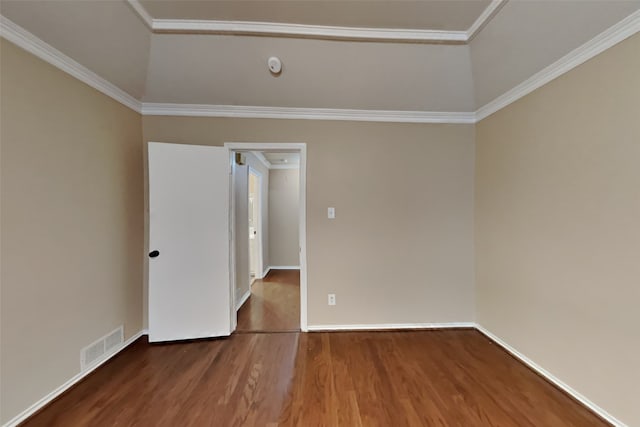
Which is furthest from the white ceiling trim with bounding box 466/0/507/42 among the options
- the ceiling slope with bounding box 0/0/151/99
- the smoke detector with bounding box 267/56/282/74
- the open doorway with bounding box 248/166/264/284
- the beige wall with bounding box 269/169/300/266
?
the beige wall with bounding box 269/169/300/266

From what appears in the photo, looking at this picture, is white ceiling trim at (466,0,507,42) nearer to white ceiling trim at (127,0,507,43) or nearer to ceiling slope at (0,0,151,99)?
white ceiling trim at (127,0,507,43)

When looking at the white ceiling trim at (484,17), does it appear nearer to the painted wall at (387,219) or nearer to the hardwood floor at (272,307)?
the painted wall at (387,219)

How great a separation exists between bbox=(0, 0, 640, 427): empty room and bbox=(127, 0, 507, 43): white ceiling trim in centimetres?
2

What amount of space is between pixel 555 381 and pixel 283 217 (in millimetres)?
5015

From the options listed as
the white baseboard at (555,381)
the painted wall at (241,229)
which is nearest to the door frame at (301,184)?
the painted wall at (241,229)

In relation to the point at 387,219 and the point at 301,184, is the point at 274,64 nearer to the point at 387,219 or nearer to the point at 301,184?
the point at 301,184

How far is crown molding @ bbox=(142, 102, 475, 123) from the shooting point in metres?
2.63

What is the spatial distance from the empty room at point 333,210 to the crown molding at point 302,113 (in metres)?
0.02

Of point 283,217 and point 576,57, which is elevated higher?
point 576,57

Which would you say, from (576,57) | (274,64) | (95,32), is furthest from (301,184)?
(576,57)

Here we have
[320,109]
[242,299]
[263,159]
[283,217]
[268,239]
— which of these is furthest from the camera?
[283,217]

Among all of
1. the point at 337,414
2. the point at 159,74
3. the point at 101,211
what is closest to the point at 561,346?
Answer: the point at 337,414

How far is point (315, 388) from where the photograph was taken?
1.86 m

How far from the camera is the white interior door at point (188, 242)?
96.3 inches
